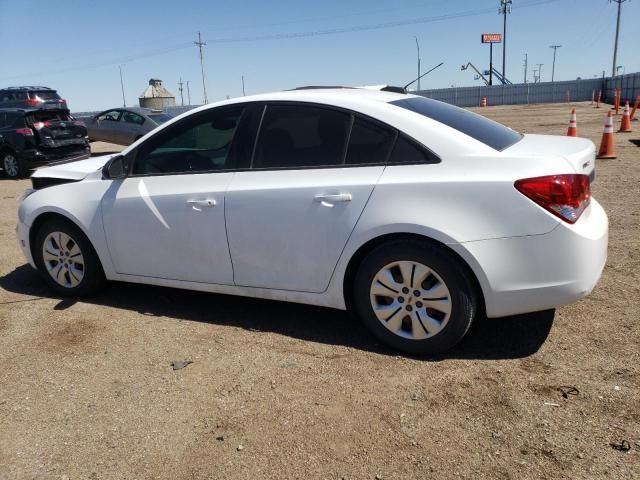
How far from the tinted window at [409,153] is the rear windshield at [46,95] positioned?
64.2 feet

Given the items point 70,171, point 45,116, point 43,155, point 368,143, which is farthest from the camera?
point 45,116

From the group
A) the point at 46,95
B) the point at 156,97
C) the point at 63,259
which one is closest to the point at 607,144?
the point at 63,259

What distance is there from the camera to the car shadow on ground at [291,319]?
3447 millimetres

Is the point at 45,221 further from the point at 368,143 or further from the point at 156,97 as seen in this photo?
the point at 156,97

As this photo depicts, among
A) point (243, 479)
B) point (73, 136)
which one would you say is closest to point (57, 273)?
point (243, 479)

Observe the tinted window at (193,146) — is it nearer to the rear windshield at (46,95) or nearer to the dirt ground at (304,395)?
the dirt ground at (304,395)

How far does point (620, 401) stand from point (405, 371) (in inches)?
43.2

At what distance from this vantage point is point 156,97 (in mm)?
53312

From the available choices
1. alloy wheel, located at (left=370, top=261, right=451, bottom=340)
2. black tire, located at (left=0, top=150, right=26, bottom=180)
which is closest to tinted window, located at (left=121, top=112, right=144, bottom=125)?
black tire, located at (left=0, top=150, right=26, bottom=180)

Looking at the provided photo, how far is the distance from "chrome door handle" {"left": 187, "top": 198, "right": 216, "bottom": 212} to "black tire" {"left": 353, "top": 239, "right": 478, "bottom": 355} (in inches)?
43.5

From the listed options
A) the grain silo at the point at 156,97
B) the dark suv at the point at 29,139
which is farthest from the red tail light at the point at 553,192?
the grain silo at the point at 156,97

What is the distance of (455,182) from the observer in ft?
9.94

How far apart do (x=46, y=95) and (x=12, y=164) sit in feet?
26.9

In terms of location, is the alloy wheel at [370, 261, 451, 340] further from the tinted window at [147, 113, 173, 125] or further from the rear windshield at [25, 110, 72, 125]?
the tinted window at [147, 113, 173, 125]
